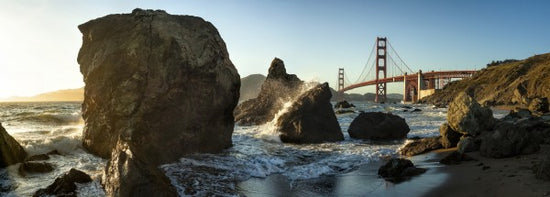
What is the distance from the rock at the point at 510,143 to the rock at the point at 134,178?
24.2ft

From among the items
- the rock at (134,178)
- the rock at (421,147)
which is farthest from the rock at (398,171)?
the rock at (134,178)

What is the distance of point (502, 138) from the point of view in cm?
924

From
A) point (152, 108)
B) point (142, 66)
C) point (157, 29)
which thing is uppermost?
point (157, 29)

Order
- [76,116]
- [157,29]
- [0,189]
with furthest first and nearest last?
[76,116] < [157,29] < [0,189]

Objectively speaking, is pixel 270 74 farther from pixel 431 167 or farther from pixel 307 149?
pixel 431 167

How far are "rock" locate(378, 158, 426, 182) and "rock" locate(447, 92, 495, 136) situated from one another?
153 inches

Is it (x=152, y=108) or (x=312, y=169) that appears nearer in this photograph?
(x=312, y=169)

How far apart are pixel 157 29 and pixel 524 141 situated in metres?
9.50

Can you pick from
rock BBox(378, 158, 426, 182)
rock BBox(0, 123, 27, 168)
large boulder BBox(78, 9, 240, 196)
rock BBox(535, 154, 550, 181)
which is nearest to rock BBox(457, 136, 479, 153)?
rock BBox(378, 158, 426, 182)

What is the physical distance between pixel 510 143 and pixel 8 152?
37.3 ft

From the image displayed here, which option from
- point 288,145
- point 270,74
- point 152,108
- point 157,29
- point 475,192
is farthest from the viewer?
point 270,74

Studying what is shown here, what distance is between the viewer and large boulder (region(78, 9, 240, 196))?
397 inches

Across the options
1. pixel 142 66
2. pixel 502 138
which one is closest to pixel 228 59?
pixel 142 66

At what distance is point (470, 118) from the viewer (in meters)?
11.5
